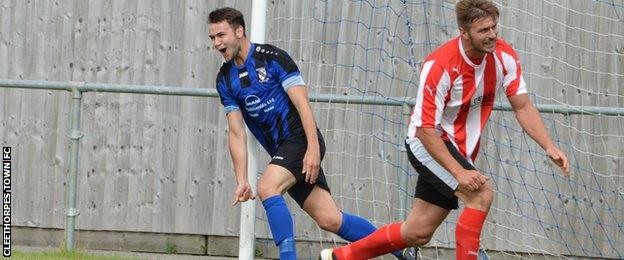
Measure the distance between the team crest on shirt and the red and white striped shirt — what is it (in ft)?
4.16

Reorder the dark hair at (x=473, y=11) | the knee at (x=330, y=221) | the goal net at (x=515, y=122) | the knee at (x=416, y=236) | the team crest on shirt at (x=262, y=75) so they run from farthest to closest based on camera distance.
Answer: the goal net at (x=515, y=122) < the knee at (x=330, y=221) < the team crest on shirt at (x=262, y=75) < the knee at (x=416, y=236) < the dark hair at (x=473, y=11)

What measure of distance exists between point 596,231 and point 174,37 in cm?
392

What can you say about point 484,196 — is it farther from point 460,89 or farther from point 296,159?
point 296,159

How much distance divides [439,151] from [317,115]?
3598 millimetres

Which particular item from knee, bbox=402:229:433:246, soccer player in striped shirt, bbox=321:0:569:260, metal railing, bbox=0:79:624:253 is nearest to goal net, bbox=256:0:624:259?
metal railing, bbox=0:79:624:253

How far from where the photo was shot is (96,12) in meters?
11.6

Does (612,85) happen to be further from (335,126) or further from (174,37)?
(174,37)

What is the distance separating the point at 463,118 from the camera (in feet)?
26.2

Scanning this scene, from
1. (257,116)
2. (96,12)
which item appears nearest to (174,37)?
(96,12)

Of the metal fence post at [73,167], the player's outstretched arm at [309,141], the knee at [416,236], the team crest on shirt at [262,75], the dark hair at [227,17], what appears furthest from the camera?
the metal fence post at [73,167]

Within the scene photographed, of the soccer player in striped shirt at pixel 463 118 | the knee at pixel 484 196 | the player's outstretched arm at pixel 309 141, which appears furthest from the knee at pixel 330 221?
the knee at pixel 484 196

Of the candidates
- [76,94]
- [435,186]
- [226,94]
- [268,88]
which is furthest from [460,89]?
[76,94]

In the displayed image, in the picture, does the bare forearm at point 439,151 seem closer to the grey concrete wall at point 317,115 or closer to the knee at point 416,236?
the knee at point 416,236

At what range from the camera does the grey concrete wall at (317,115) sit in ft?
36.5
